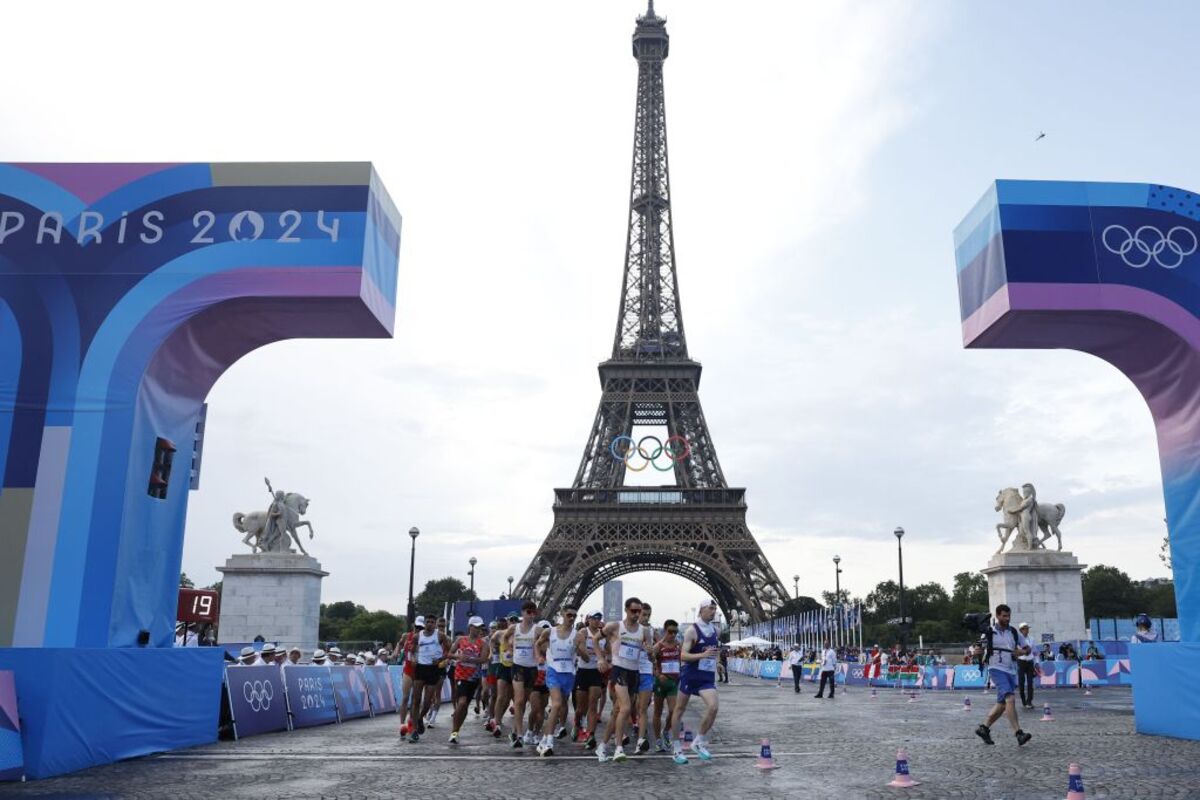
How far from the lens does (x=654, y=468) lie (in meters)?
64.6

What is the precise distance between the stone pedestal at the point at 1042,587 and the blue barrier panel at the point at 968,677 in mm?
2076

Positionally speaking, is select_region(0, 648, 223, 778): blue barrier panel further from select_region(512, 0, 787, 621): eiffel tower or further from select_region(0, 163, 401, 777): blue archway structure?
select_region(512, 0, 787, 621): eiffel tower

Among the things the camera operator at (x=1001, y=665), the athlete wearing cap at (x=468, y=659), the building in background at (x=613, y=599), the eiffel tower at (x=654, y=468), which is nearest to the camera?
the camera operator at (x=1001, y=665)

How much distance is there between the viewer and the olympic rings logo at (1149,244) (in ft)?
45.4

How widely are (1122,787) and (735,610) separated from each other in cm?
6755

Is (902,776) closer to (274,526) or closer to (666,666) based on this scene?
(666,666)

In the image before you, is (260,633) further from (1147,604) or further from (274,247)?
(1147,604)

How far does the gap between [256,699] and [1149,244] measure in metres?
15.4

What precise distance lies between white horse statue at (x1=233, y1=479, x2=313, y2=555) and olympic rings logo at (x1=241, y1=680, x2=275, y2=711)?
554 inches

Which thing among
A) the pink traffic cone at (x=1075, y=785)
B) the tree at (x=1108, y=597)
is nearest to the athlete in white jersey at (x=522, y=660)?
the pink traffic cone at (x=1075, y=785)

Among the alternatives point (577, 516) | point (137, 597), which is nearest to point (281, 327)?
point (137, 597)

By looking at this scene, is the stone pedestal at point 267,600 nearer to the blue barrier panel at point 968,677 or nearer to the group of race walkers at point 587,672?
the group of race walkers at point 587,672

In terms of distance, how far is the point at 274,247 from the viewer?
13.3 m

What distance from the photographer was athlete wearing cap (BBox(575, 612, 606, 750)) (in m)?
13.1
